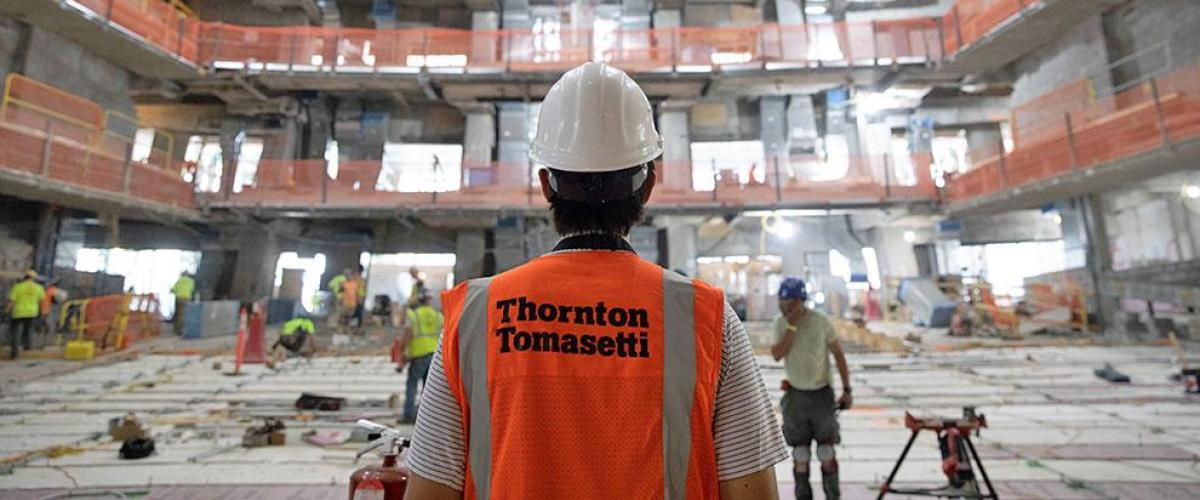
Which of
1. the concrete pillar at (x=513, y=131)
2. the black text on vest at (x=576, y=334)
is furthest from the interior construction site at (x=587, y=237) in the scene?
the concrete pillar at (x=513, y=131)

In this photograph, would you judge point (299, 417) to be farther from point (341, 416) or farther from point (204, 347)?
point (204, 347)

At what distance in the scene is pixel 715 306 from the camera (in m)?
1.00

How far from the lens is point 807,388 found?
398cm

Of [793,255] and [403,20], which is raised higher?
[403,20]

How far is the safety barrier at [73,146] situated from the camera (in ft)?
33.0

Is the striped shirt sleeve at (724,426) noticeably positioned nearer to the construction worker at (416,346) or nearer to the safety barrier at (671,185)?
the construction worker at (416,346)

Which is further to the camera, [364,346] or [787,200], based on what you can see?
[787,200]

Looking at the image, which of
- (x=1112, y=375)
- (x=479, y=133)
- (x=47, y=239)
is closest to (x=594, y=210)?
(x=1112, y=375)

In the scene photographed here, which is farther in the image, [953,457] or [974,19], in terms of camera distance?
[974,19]

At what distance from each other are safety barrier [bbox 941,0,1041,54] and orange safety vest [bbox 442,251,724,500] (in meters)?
16.3

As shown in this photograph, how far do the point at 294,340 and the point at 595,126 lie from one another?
436 inches

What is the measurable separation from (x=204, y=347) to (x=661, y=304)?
14.2 meters

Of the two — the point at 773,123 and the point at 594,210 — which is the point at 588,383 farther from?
the point at 773,123

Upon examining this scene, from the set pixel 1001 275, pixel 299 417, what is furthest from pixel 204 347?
pixel 1001 275
